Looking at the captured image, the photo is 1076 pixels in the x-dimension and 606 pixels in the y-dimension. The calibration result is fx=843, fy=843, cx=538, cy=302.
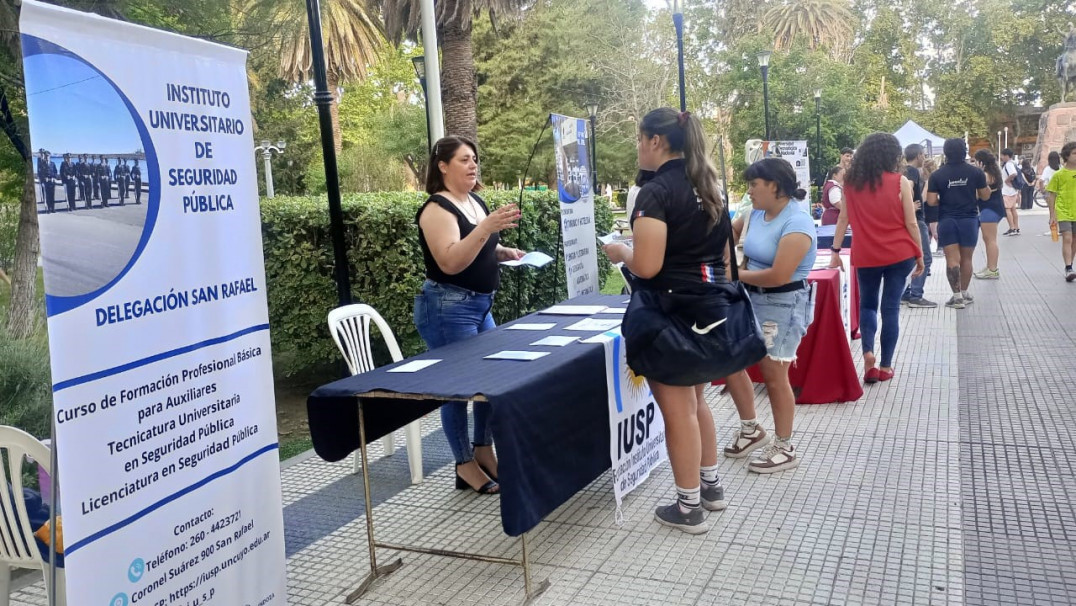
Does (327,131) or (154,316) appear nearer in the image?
(154,316)

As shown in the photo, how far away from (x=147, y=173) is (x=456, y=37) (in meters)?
12.5

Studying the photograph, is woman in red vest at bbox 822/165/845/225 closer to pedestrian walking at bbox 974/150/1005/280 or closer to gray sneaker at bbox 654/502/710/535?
pedestrian walking at bbox 974/150/1005/280

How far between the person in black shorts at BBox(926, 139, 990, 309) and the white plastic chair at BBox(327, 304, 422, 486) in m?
6.59

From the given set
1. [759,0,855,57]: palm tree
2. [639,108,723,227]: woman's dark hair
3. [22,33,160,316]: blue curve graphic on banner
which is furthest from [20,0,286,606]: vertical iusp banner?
[759,0,855,57]: palm tree

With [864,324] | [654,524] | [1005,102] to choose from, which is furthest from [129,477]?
[1005,102]

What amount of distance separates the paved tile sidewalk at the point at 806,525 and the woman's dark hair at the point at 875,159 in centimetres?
156

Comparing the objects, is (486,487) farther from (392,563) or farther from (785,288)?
(785,288)

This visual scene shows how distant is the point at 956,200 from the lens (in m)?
8.81

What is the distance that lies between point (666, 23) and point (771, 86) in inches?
344

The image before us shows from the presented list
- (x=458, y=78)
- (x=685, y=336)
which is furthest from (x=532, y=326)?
(x=458, y=78)

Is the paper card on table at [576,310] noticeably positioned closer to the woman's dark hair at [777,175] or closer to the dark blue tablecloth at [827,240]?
the woman's dark hair at [777,175]

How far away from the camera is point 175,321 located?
226 centimetres

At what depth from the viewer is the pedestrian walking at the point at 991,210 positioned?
403 inches

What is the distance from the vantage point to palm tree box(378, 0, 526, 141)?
43.9 ft
